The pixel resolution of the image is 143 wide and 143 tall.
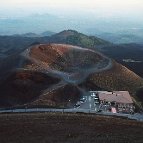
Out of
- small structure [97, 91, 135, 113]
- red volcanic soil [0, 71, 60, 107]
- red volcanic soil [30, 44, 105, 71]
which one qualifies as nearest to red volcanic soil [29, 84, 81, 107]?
red volcanic soil [0, 71, 60, 107]

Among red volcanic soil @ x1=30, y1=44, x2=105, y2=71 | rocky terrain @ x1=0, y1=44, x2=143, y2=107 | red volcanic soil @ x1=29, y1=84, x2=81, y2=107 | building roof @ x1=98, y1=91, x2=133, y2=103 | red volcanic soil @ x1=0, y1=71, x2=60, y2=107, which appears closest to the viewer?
building roof @ x1=98, y1=91, x2=133, y2=103

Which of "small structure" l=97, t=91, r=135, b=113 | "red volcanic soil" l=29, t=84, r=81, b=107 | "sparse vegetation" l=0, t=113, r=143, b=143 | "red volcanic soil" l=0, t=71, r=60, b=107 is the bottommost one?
"sparse vegetation" l=0, t=113, r=143, b=143

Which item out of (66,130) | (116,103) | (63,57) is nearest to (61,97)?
(116,103)

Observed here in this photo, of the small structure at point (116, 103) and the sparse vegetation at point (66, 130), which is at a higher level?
the small structure at point (116, 103)

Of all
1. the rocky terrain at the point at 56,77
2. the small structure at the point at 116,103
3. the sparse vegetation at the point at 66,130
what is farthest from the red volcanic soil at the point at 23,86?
the sparse vegetation at the point at 66,130

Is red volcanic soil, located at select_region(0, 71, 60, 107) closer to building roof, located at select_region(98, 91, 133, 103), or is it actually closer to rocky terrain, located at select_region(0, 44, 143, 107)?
rocky terrain, located at select_region(0, 44, 143, 107)

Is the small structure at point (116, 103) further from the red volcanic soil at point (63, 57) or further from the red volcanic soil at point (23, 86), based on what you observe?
the red volcanic soil at point (63, 57)

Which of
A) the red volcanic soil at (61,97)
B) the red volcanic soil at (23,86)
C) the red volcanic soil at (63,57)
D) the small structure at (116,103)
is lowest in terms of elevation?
the small structure at (116,103)

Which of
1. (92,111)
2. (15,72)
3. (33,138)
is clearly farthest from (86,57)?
(33,138)
